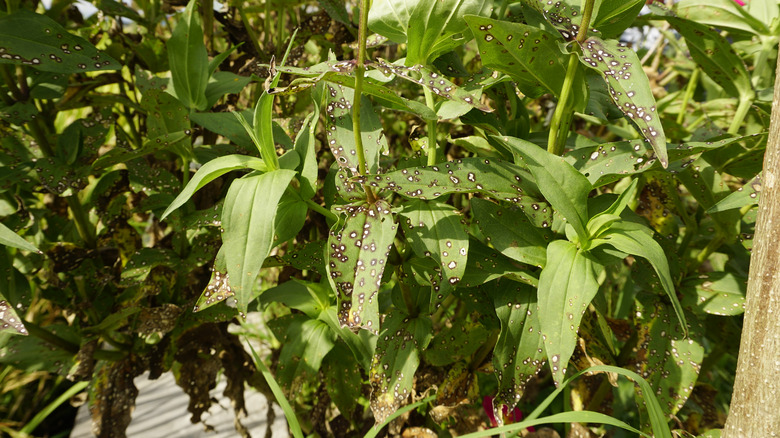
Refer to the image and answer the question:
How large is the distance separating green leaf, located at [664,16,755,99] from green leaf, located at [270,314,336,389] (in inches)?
33.9

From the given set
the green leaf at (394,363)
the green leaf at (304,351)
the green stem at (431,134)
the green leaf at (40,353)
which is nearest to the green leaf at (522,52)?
the green stem at (431,134)

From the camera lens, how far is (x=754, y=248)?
0.73 meters

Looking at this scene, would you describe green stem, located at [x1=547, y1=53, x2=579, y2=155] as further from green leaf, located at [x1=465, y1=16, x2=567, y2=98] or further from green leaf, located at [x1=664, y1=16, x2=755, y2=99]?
green leaf, located at [x1=664, y1=16, x2=755, y2=99]

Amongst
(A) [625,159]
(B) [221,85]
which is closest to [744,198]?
(A) [625,159]

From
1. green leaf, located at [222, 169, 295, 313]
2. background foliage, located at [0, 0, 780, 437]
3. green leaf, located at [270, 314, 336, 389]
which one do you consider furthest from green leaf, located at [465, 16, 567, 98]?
green leaf, located at [270, 314, 336, 389]

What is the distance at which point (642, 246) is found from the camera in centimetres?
72

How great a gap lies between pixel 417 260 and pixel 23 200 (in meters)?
1.10

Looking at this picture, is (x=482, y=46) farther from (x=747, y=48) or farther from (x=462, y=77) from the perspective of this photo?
(x=747, y=48)

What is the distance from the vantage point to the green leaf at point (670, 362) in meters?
0.97

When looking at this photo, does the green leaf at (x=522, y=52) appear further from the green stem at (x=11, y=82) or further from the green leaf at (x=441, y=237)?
the green stem at (x=11, y=82)

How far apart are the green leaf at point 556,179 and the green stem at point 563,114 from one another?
0.11 metres

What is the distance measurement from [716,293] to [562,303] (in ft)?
1.61

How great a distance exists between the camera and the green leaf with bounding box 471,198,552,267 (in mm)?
833

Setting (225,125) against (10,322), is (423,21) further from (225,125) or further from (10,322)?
(10,322)
